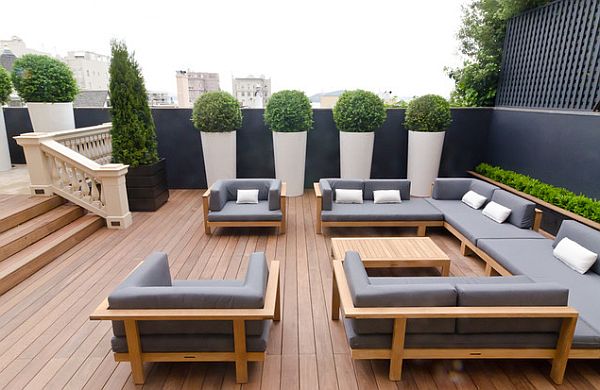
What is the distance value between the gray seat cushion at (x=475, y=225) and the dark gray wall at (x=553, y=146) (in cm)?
141

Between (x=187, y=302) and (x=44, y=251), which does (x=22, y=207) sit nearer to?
(x=44, y=251)

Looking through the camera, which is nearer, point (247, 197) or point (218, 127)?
point (247, 197)

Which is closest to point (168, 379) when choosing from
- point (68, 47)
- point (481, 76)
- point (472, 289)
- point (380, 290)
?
point (380, 290)

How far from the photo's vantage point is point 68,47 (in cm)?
1107

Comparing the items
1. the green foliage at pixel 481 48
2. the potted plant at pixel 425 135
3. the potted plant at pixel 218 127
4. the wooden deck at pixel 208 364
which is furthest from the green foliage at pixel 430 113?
the potted plant at pixel 218 127

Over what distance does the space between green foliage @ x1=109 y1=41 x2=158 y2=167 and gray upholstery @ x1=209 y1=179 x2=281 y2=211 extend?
1614 mm

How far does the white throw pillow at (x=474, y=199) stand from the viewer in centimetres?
529

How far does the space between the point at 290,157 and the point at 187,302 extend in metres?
4.90

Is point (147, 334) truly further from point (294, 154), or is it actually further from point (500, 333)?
point (294, 154)

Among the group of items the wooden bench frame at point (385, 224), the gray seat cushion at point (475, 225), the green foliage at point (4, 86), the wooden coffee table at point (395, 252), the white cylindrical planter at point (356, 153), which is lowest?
the wooden bench frame at point (385, 224)

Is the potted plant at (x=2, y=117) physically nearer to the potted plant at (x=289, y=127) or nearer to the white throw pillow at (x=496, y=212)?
the potted plant at (x=289, y=127)

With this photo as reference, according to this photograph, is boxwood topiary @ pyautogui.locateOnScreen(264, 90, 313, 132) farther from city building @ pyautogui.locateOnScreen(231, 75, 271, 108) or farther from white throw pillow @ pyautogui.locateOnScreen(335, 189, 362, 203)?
white throw pillow @ pyautogui.locateOnScreen(335, 189, 362, 203)

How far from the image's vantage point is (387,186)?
5.84 m

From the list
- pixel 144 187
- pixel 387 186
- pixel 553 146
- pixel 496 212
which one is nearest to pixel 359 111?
pixel 387 186
